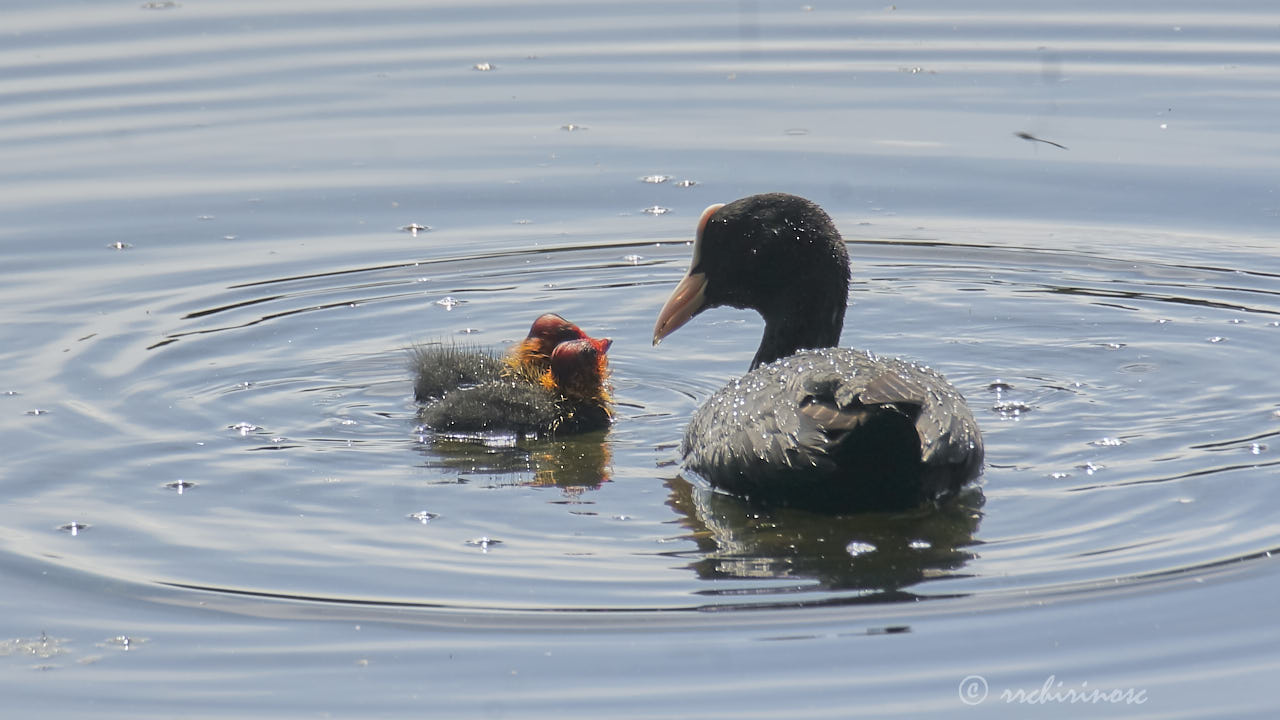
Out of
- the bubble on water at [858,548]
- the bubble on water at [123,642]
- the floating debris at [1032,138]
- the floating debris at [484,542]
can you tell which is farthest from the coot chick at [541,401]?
the floating debris at [1032,138]

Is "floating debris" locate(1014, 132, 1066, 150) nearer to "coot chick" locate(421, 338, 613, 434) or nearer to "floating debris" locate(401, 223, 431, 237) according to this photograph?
"floating debris" locate(401, 223, 431, 237)

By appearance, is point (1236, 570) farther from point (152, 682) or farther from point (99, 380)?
point (99, 380)

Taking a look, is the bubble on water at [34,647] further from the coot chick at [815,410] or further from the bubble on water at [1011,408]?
the bubble on water at [1011,408]

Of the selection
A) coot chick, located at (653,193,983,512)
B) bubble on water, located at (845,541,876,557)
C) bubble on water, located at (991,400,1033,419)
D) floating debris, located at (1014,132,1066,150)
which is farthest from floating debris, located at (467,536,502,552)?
floating debris, located at (1014,132,1066,150)

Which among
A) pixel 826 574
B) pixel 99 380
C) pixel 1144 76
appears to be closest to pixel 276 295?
pixel 99 380

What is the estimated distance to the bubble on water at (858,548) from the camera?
6.14 m

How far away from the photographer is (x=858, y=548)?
6184mm

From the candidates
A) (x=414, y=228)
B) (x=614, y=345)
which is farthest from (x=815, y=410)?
(x=414, y=228)

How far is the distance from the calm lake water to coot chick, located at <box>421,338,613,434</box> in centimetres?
18

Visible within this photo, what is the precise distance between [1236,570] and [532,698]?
224 centimetres

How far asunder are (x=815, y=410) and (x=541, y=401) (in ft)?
6.10

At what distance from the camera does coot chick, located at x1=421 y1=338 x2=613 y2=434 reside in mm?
7691

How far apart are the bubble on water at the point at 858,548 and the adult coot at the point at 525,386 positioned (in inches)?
73.2

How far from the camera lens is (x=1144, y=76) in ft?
43.6
